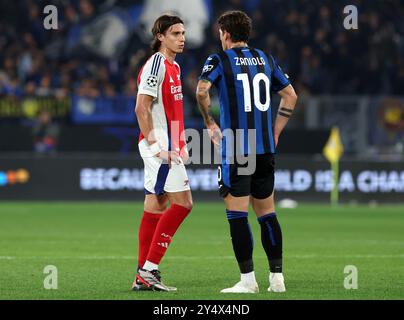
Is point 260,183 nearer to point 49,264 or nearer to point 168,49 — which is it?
point 168,49

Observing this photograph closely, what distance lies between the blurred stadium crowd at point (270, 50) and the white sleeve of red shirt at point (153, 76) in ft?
44.7

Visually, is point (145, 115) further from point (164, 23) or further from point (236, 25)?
point (236, 25)

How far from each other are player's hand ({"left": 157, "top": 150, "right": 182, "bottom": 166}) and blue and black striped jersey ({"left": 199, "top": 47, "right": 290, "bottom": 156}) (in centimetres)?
43

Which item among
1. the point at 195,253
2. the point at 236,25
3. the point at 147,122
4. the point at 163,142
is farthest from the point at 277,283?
the point at 195,253

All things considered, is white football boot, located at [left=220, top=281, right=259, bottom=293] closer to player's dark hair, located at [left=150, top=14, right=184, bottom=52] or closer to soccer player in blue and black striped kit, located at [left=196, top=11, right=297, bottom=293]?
soccer player in blue and black striped kit, located at [left=196, top=11, right=297, bottom=293]

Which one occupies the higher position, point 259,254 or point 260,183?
point 260,183

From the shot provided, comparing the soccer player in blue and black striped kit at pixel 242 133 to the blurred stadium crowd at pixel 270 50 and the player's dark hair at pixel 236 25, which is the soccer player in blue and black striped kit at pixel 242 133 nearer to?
the player's dark hair at pixel 236 25

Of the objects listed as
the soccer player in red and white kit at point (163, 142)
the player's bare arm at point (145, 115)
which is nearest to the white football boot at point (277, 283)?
the soccer player in red and white kit at point (163, 142)

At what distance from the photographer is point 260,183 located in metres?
8.38

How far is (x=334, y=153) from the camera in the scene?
68.2 ft
